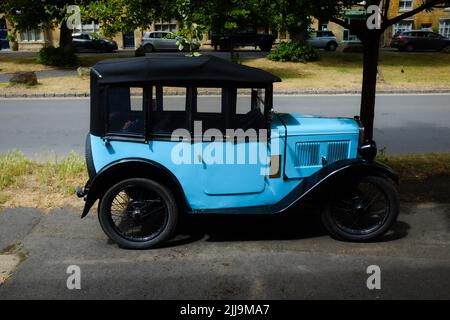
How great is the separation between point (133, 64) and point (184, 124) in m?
0.81

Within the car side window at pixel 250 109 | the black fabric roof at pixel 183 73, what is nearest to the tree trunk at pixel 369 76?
the car side window at pixel 250 109

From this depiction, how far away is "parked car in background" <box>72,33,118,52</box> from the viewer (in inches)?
1368

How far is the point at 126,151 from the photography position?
4.72 metres

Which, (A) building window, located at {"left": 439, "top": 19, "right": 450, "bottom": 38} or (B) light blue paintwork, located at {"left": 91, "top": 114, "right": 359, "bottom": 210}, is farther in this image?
(A) building window, located at {"left": 439, "top": 19, "right": 450, "bottom": 38}

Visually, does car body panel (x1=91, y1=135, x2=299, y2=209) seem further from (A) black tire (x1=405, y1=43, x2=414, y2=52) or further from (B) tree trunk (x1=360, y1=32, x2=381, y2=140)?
(A) black tire (x1=405, y1=43, x2=414, y2=52)

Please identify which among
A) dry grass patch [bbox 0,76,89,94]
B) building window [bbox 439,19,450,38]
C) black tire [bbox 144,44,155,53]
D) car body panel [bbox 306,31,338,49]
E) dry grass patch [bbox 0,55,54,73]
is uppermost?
building window [bbox 439,19,450,38]

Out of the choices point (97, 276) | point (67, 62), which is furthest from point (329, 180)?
point (67, 62)

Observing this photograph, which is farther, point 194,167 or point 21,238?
point 21,238

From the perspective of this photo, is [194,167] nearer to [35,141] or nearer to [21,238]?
[21,238]

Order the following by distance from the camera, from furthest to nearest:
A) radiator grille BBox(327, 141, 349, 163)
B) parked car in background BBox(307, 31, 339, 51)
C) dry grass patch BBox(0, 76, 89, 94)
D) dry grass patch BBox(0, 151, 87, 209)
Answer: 1. parked car in background BBox(307, 31, 339, 51)
2. dry grass patch BBox(0, 76, 89, 94)
3. dry grass patch BBox(0, 151, 87, 209)
4. radiator grille BBox(327, 141, 349, 163)

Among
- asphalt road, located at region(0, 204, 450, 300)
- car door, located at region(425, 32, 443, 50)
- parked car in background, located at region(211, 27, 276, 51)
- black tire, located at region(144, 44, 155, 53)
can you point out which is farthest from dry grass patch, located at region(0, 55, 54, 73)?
car door, located at region(425, 32, 443, 50)

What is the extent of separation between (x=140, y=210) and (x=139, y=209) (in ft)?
0.05
